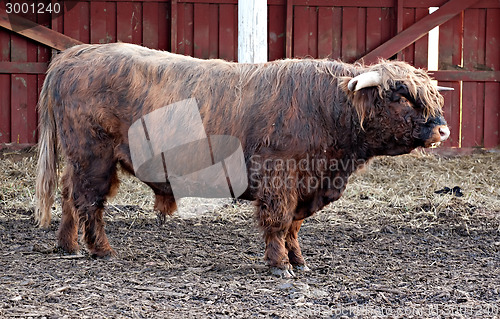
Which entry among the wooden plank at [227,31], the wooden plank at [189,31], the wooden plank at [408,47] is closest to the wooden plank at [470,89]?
the wooden plank at [408,47]

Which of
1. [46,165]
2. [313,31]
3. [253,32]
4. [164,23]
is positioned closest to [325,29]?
[313,31]

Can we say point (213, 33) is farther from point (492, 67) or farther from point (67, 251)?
point (67, 251)

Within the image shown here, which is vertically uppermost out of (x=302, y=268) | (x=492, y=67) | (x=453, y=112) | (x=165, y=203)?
(x=492, y=67)

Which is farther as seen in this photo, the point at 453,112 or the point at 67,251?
the point at 453,112

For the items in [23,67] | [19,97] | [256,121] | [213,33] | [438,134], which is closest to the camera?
[438,134]

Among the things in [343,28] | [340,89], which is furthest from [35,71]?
[340,89]

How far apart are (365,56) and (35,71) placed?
14.6 ft

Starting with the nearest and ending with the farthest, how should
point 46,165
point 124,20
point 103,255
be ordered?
1. point 103,255
2. point 46,165
3. point 124,20

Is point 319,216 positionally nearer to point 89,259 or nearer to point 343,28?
point 89,259

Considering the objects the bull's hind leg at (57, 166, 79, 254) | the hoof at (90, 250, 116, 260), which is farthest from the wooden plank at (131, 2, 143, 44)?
the hoof at (90, 250, 116, 260)

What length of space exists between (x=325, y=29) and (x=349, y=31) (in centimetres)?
34

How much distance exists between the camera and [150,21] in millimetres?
9195

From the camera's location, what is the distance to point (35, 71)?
899 cm

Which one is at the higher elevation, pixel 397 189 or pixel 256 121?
pixel 256 121
